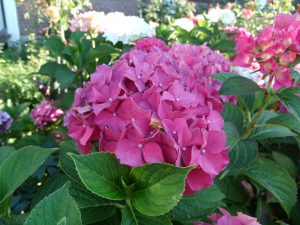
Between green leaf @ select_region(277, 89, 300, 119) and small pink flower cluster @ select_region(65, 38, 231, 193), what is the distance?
23 centimetres

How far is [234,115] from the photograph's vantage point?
1.09 metres

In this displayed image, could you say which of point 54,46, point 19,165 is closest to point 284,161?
point 19,165

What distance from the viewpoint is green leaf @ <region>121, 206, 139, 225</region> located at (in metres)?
0.61

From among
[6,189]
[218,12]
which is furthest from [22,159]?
[218,12]

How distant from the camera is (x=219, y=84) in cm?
109

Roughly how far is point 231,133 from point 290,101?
0.17m

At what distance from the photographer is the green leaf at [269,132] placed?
1071mm

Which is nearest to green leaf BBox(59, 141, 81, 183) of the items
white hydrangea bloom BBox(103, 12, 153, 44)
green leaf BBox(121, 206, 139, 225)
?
green leaf BBox(121, 206, 139, 225)

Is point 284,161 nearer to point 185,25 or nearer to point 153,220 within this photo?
point 153,220

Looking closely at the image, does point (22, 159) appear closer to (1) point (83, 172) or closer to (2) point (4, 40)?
(1) point (83, 172)

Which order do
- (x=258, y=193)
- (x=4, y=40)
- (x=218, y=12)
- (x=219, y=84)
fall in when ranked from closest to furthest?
(x=219, y=84), (x=258, y=193), (x=218, y=12), (x=4, y=40)

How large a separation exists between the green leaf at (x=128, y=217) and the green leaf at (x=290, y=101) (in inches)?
18.8

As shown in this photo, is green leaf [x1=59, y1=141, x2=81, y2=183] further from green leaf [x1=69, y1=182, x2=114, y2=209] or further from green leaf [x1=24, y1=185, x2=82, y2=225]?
green leaf [x1=24, y1=185, x2=82, y2=225]

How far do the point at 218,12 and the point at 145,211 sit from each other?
8.70ft
